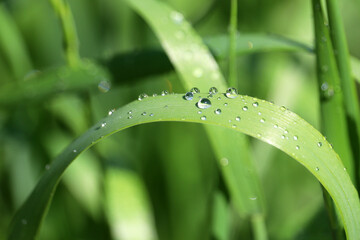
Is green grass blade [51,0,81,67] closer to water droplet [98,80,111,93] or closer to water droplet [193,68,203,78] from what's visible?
water droplet [98,80,111,93]

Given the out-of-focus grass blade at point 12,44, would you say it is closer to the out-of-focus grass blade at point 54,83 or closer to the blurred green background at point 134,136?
the blurred green background at point 134,136

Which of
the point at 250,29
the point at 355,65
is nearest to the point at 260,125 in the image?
the point at 355,65

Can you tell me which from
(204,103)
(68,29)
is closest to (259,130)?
(204,103)

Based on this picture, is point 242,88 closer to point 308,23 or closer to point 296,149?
point 308,23

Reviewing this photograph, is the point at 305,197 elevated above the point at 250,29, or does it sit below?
below

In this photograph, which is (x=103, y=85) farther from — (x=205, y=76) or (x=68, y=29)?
(x=205, y=76)

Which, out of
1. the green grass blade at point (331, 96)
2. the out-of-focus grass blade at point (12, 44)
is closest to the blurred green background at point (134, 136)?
the out-of-focus grass blade at point (12, 44)

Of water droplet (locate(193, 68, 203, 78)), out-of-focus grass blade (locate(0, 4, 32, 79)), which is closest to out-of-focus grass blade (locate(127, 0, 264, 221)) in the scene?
water droplet (locate(193, 68, 203, 78))
